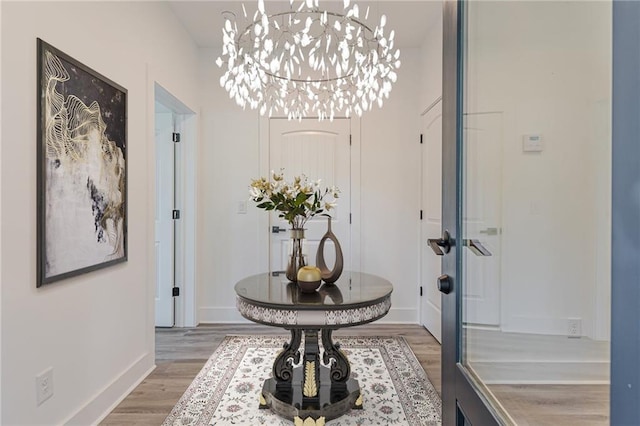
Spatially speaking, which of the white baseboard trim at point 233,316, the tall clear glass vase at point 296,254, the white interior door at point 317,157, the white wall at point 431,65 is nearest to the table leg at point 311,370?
the tall clear glass vase at point 296,254

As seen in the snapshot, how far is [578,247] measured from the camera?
62 cm

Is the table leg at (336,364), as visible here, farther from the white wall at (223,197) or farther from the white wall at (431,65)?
the white wall at (431,65)

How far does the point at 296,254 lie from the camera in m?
2.09

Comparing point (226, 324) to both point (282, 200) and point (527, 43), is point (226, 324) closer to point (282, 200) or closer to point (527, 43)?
point (282, 200)

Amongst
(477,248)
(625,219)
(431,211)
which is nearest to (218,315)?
(431,211)

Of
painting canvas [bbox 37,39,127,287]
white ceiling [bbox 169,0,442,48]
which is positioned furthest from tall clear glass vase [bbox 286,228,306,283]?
white ceiling [bbox 169,0,442,48]

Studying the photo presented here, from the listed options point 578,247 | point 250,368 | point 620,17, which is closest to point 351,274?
point 250,368

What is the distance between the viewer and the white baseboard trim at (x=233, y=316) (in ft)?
11.7

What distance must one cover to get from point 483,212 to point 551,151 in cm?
27

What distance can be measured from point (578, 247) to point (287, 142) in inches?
125

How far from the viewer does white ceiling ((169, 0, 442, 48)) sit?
282 cm

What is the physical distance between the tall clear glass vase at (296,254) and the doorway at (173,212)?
1668 mm

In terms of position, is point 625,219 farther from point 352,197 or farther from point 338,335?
point 352,197

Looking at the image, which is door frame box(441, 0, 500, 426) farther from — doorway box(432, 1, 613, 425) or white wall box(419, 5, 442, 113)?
white wall box(419, 5, 442, 113)
